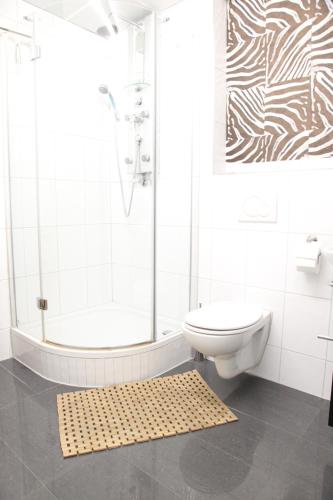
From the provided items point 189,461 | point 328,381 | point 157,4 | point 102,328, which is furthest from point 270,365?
point 157,4

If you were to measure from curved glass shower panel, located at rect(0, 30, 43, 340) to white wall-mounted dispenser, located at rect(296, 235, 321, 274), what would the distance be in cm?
164

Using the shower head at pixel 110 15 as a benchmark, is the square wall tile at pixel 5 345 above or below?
below

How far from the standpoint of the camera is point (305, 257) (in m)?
1.83

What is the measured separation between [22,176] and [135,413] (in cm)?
163

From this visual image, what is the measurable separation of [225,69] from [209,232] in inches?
43.0

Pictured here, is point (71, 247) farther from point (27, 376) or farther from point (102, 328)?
point (27, 376)

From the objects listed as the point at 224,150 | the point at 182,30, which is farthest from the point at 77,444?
the point at 182,30

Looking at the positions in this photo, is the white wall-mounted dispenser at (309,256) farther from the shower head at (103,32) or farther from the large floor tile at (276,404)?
the shower head at (103,32)

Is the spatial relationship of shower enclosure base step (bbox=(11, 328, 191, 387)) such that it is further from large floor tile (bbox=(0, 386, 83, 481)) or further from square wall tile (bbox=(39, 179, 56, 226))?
square wall tile (bbox=(39, 179, 56, 226))

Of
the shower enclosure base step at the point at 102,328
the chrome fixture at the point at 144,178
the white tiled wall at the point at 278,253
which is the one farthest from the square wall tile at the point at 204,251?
the chrome fixture at the point at 144,178

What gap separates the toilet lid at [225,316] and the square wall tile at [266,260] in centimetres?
17

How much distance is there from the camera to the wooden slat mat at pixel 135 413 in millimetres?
1598

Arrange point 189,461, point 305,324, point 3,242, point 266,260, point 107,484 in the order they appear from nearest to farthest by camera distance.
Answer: point 107,484, point 189,461, point 305,324, point 266,260, point 3,242

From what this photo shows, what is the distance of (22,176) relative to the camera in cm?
228
